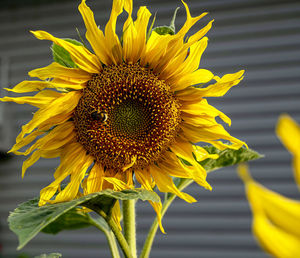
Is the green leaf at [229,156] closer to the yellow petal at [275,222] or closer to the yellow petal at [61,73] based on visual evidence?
the yellow petal at [61,73]

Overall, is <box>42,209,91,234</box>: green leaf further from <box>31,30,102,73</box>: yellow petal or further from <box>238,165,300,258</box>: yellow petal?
<box>238,165,300,258</box>: yellow petal

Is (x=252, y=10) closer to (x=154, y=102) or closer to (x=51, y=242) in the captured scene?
(x=51, y=242)

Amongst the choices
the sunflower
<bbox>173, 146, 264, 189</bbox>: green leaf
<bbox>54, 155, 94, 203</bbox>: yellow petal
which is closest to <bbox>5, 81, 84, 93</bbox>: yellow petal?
the sunflower

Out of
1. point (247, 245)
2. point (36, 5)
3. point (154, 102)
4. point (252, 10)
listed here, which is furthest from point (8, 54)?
point (154, 102)

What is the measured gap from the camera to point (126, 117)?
70 centimetres

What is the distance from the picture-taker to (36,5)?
181 inches

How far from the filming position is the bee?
64cm

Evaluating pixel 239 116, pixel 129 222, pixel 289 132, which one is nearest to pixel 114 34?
pixel 129 222

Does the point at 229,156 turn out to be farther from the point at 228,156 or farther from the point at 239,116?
the point at 239,116

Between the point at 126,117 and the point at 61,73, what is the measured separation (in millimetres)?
148

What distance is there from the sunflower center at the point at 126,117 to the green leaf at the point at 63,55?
0.15 ft

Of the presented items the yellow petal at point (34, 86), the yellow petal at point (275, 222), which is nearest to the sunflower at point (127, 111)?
the yellow petal at point (34, 86)

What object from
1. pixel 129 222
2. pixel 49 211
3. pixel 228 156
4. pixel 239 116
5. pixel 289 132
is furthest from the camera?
pixel 239 116

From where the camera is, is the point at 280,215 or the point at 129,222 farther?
the point at 129,222
